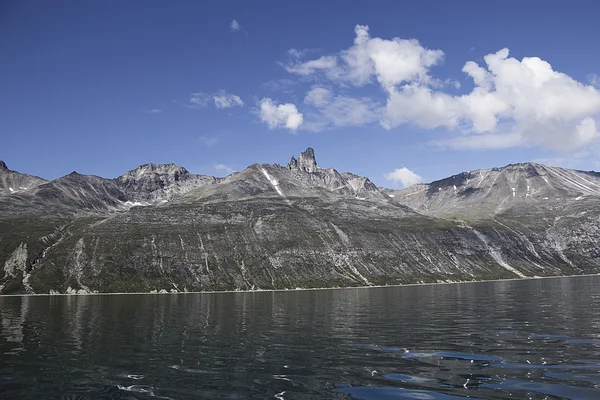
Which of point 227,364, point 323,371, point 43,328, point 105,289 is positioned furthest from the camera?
point 105,289

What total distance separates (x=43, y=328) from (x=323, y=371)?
49626mm

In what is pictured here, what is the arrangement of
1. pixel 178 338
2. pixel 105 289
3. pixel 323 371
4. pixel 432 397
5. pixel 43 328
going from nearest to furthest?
Result: pixel 432 397 < pixel 323 371 < pixel 178 338 < pixel 43 328 < pixel 105 289

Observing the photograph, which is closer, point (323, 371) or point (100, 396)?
point (100, 396)

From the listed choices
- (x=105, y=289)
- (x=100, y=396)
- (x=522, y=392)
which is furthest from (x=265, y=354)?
(x=105, y=289)

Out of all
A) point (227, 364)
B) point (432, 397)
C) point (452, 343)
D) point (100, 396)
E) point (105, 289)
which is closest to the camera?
point (432, 397)

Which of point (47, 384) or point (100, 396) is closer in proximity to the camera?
point (100, 396)

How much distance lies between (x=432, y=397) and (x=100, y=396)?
817 inches

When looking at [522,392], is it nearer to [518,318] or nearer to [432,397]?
[432,397]

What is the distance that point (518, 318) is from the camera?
66.1m

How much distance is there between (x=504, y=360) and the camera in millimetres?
36406

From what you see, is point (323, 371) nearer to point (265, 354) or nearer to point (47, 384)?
point (265, 354)

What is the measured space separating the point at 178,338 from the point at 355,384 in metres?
30.3

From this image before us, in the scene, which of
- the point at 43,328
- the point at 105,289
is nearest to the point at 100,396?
the point at 43,328

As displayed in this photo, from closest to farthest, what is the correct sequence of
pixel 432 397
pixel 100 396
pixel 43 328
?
pixel 432 397 < pixel 100 396 < pixel 43 328
